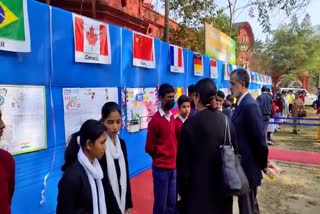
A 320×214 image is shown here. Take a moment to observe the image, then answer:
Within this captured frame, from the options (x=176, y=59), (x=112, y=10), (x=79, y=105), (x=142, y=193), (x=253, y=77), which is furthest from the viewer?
(x=253, y=77)

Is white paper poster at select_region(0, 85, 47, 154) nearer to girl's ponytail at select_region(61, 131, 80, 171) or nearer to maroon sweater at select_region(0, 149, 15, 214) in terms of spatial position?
maroon sweater at select_region(0, 149, 15, 214)

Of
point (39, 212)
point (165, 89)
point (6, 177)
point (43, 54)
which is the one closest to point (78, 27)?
point (43, 54)

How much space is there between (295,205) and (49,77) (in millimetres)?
4233

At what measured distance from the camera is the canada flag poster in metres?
4.80

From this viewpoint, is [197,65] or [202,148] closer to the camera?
[202,148]

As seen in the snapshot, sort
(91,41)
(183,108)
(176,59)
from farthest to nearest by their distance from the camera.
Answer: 1. (176,59)
2. (91,41)
3. (183,108)

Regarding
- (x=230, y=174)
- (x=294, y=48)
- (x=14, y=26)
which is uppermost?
(x=294, y=48)

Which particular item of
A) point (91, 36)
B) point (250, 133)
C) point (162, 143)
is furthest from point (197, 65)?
point (250, 133)

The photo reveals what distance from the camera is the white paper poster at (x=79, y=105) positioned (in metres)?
4.60

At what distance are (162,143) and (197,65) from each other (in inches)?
242

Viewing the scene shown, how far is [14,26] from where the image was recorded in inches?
143

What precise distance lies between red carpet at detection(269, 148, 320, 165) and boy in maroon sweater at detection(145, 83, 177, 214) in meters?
6.14

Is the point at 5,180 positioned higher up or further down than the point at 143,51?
further down

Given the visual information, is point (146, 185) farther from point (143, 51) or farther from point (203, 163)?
point (203, 163)
